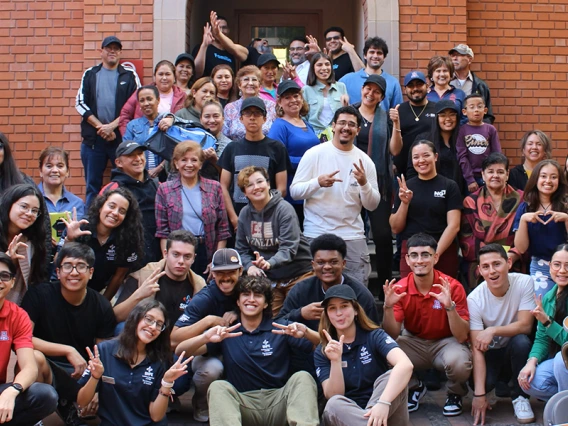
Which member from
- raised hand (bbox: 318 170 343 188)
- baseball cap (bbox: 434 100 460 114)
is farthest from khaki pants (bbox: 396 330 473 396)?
baseball cap (bbox: 434 100 460 114)

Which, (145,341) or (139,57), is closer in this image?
(145,341)

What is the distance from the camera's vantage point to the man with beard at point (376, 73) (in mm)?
7973

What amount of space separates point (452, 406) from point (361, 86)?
3719 millimetres

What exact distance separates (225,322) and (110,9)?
481cm

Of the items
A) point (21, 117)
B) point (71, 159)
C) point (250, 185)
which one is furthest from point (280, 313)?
point (21, 117)

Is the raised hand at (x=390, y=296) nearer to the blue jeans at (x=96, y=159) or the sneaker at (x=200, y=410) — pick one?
the sneaker at (x=200, y=410)

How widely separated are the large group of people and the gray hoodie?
0.7 inches

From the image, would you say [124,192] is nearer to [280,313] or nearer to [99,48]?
[280,313]

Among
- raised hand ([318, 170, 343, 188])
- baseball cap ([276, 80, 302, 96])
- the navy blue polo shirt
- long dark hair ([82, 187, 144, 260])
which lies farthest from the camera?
baseball cap ([276, 80, 302, 96])

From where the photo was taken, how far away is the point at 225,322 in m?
5.47

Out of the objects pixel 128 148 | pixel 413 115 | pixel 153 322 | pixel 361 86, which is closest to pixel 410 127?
pixel 413 115

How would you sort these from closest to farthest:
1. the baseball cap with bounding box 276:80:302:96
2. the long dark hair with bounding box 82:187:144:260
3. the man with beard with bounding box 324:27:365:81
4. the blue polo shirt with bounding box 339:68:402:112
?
the long dark hair with bounding box 82:187:144:260, the baseball cap with bounding box 276:80:302:96, the blue polo shirt with bounding box 339:68:402:112, the man with beard with bounding box 324:27:365:81

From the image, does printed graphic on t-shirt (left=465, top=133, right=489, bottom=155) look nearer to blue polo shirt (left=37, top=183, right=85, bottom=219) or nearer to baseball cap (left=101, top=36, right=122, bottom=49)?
blue polo shirt (left=37, top=183, right=85, bottom=219)

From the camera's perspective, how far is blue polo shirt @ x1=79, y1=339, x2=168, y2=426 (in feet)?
16.5
